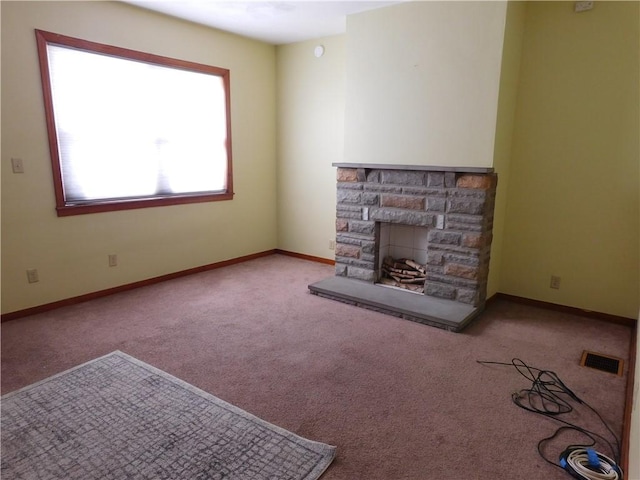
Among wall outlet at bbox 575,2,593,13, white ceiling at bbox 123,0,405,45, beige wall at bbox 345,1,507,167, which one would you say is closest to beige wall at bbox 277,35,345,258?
white ceiling at bbox 123,0,405,45

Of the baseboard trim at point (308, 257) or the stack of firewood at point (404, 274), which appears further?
the baseboard trim at point (308, 257)

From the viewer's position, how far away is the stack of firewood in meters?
3.76

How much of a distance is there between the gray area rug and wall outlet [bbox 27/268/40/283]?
4.04 ft

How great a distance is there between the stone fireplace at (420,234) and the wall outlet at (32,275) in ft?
7.46

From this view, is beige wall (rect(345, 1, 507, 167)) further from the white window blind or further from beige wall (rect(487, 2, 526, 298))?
the white window blind

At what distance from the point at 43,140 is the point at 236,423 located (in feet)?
8.85

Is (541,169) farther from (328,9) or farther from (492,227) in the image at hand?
(328,9)

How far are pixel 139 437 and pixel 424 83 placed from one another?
3.13 m

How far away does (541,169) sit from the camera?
3.41 m

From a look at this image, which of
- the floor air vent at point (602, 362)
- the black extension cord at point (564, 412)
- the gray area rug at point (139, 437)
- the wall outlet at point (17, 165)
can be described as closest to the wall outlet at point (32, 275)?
the wall outlet at point (17, 165)

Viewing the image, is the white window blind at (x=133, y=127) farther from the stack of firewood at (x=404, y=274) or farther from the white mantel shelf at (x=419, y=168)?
the stack of firewood at (x=404, y=274)

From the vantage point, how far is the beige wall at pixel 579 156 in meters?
3.02

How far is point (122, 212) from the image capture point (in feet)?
12.3

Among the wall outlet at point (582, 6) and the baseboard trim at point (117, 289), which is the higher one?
the wall outlet at point (582, 6)
